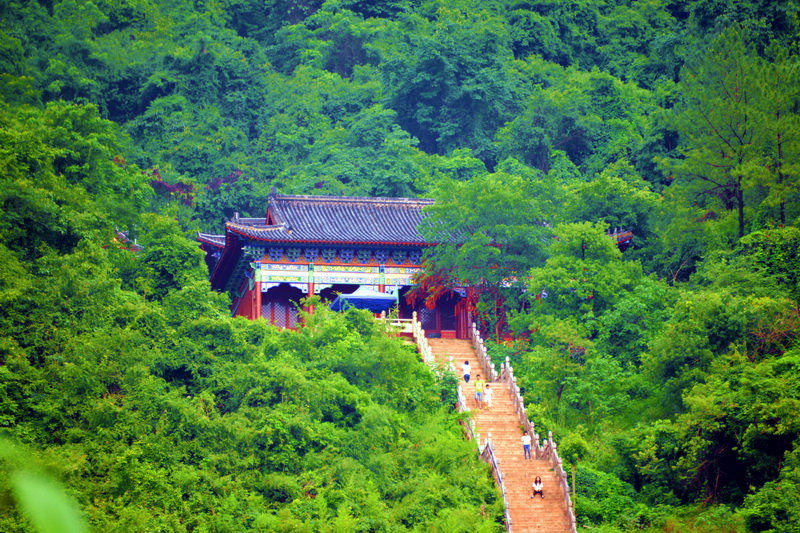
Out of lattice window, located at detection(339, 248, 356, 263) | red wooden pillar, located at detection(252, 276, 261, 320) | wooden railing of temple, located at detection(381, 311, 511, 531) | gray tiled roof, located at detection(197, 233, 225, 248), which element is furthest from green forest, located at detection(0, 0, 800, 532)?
red wooden pillar, located at detection(252, 276, 261, 320)

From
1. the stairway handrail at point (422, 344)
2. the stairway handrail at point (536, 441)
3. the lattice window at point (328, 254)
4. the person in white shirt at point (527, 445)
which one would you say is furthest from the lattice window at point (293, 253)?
the person in white shirt at point (527, 445)

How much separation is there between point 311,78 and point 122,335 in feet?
140

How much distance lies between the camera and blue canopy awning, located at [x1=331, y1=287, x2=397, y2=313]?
33.1 m

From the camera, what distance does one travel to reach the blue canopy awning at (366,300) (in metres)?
33.1

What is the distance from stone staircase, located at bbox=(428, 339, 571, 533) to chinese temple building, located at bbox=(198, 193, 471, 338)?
665 cm

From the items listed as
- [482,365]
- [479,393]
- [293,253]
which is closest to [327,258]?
[293,253]

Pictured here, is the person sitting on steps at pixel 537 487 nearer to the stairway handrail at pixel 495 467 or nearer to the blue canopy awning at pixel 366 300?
the stairway handrail at pixel 495 467

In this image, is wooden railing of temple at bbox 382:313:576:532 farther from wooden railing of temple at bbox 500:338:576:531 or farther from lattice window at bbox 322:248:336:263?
lattice window at bbox 322:248:336:263

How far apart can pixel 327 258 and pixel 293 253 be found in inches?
51.6

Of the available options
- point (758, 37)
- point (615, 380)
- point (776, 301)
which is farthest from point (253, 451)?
point (758, 37)

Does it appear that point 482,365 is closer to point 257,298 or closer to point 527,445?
point 527,445

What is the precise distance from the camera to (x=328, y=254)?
35906 mm

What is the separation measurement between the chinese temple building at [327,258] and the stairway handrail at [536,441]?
6530 millimetres

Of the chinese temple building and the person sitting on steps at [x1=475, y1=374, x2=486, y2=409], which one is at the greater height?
the chinese temple building
